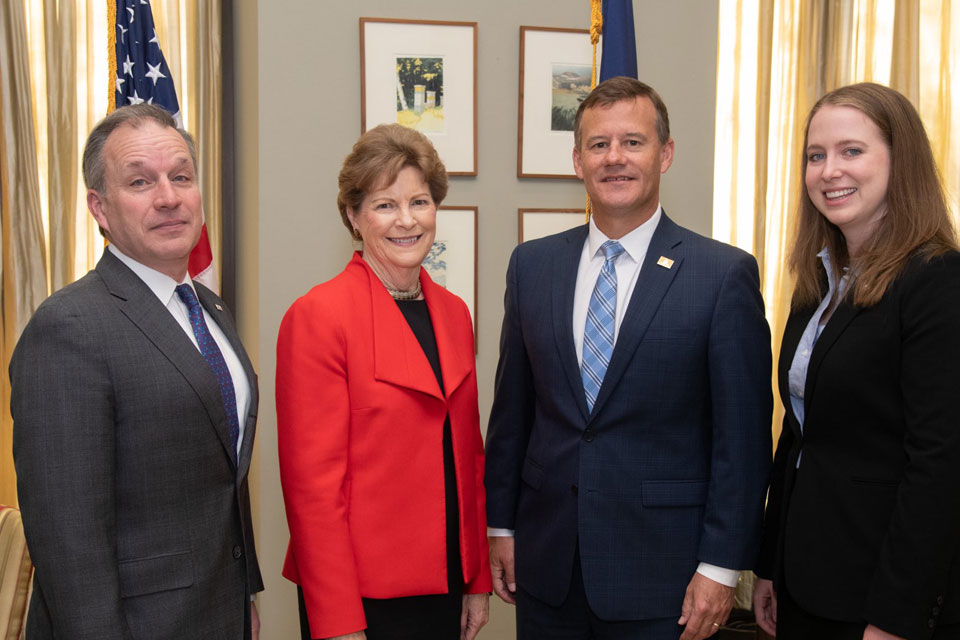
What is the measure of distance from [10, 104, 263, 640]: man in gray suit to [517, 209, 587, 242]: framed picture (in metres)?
1.76

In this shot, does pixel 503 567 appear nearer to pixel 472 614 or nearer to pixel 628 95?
pixel 472 614

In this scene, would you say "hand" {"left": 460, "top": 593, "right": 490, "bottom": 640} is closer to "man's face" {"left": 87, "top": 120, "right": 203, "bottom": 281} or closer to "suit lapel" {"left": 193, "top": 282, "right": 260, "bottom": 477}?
"suit lapel" {"left": 193, "top": 282, "right": 260, "bottom": 477}

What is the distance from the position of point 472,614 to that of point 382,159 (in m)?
1.19

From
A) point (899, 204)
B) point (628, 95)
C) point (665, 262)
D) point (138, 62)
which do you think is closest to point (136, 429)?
point (665, 262)

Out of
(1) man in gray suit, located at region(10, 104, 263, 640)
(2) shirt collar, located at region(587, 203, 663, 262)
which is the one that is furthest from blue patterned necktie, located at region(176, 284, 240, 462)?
(2) shirt collar, located at region(587, 203, 663, 262)

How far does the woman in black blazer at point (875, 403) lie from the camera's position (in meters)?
1.53

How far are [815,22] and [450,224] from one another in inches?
83.4

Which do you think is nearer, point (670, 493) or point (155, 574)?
point (155, 574)

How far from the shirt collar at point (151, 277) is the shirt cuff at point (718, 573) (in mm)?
1348

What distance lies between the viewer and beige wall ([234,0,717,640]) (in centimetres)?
312

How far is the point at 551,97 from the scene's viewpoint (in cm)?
327

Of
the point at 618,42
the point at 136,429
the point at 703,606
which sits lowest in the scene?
the point at 703,606

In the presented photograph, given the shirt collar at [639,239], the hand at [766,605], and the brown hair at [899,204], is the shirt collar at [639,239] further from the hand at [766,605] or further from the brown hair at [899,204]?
the hand at [766,605]

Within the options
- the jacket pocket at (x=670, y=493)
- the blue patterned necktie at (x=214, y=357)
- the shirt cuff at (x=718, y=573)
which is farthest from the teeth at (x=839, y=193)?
the blue patterned necktie at (x=214, y=357)
